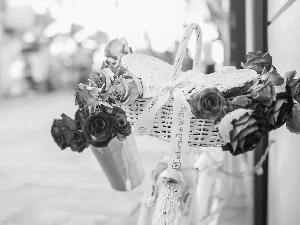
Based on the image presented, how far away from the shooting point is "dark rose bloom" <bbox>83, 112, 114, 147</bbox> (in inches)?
39.2

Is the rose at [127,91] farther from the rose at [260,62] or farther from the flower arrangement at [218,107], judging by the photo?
the rose at [260,62]

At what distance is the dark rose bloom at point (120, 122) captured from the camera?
3.42 ft

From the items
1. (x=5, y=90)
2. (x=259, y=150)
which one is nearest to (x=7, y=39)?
(x=5, y=90)

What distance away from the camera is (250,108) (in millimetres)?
938

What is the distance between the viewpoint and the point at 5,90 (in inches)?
549

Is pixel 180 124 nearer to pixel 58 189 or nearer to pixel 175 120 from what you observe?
pixel 175 120

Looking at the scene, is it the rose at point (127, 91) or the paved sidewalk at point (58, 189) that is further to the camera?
the paved sidewalk at point (58, 189)

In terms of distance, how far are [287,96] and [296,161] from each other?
0.26 metres

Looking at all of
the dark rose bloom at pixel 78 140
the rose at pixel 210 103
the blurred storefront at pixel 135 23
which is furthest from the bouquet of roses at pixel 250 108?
the blurred storefront at pixel 135 23

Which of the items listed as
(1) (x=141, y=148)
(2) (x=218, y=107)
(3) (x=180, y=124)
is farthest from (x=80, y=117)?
(1) (x=141, y=148)

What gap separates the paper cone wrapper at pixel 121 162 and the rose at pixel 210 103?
644 millimetres

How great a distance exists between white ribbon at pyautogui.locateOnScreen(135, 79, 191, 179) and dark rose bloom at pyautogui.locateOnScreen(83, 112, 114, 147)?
0.23 feet

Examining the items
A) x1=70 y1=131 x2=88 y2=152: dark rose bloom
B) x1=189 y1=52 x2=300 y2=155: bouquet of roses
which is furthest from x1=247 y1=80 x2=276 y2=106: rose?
x1=70 y1=131 x2=88 y2=152: dark rose bloom

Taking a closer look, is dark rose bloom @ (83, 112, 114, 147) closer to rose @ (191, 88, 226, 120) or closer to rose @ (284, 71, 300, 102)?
rose @ (191, 88, 226, 120)
